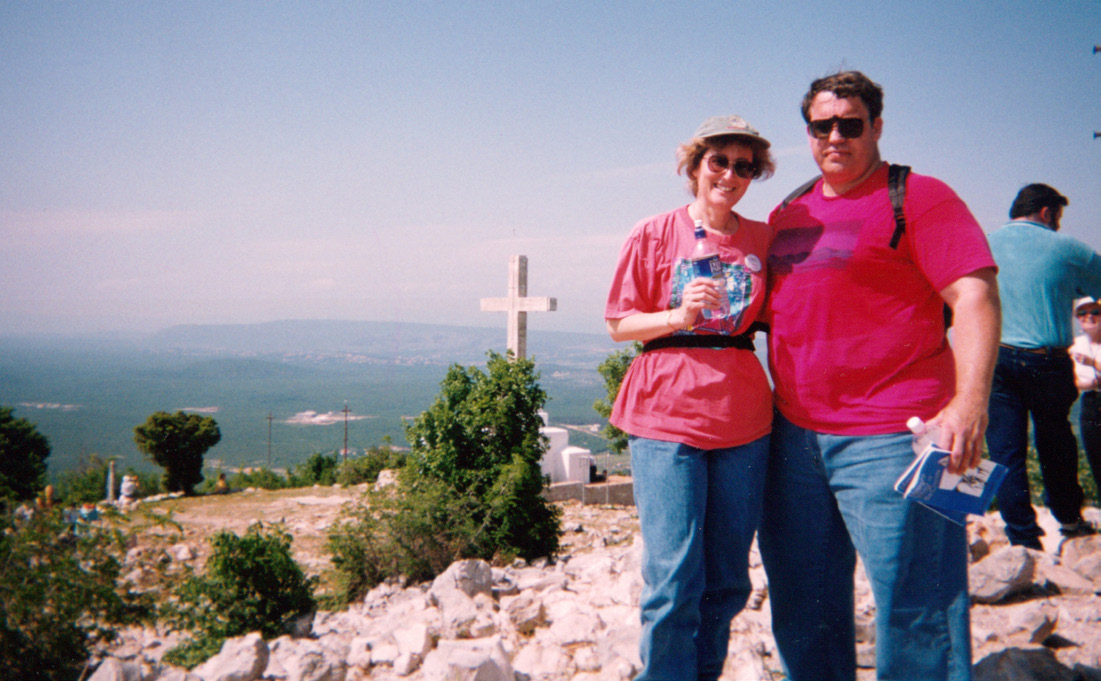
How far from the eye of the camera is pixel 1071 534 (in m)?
4.05

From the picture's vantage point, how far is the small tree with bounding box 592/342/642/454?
1381cm

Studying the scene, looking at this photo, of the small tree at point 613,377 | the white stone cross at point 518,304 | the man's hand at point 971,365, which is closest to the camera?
the man's hand at point 971,365

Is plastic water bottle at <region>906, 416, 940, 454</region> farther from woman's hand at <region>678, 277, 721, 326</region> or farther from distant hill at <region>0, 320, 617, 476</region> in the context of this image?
distant hill at <region>0, 320, 617, 476</region>

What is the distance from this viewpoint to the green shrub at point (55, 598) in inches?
145

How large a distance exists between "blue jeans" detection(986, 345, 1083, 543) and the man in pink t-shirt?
203 cm

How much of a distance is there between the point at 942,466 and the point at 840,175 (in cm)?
99

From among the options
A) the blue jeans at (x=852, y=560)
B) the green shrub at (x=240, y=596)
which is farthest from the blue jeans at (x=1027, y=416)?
the green shrub at (x=240, y=596)

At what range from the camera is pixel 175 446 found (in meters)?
20.5

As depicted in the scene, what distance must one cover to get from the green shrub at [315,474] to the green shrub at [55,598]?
43.8 feet

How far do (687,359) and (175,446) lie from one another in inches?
877

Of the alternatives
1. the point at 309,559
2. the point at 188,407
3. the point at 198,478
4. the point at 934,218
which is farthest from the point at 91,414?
the point at 934,218

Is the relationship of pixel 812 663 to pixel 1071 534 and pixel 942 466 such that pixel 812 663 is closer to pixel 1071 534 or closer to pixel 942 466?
pixel 942 466

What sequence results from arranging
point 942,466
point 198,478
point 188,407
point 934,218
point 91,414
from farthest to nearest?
point 188,407 < point 91,414 < point 198,478 < point 934,218 < point 942,466

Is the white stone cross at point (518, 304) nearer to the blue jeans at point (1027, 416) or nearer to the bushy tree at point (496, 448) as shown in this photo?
the bushy tree at point (496, 448)
